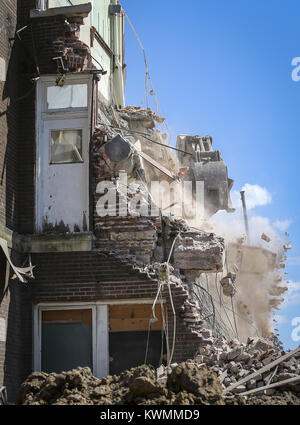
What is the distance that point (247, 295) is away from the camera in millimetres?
29391

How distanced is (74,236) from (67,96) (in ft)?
9.06

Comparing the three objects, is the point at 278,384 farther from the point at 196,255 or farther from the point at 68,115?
the point at 68,115

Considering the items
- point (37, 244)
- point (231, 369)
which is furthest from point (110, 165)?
point (231, 369)

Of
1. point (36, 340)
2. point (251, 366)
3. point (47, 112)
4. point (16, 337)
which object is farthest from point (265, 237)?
point (251, 366)

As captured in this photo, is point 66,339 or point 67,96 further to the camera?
point 67,96

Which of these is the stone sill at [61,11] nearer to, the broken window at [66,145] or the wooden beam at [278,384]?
the broken window at [66,145]

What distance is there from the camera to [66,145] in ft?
42.2

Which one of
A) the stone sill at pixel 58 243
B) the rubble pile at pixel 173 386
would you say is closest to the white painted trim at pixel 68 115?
the stone sill at pixel 58 243

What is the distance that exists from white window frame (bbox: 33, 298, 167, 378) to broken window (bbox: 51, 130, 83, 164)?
2729 mm

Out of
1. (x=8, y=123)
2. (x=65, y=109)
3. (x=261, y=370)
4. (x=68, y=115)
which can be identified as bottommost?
(x=261, y=370)

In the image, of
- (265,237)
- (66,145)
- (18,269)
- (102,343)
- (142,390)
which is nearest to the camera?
(142,390)

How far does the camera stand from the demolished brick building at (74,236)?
11.9m

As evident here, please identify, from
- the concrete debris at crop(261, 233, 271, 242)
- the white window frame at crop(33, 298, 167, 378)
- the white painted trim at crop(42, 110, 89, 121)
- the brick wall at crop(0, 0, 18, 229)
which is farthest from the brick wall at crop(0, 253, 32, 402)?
the concrete debris at crop(261, 233, 271, 242)

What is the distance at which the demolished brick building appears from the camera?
1186 cm
